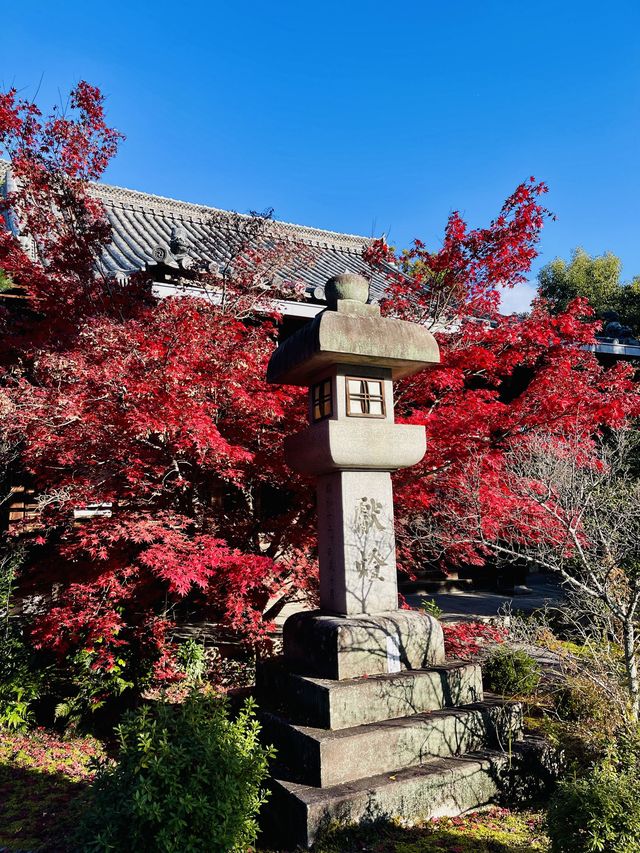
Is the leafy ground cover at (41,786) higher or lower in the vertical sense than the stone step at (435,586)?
lower

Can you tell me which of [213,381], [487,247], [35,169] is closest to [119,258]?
[35,169]

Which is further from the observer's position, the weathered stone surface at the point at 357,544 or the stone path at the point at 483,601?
the stone path at the point at 483,601

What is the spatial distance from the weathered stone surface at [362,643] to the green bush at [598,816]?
1.59 metres

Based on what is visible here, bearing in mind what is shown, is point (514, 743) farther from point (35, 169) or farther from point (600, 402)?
point (35, 169)

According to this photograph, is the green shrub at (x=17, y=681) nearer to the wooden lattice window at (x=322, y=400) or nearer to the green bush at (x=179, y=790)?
the green bush at (x=179, y=790)

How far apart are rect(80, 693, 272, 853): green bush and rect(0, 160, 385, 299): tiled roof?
8049 mm

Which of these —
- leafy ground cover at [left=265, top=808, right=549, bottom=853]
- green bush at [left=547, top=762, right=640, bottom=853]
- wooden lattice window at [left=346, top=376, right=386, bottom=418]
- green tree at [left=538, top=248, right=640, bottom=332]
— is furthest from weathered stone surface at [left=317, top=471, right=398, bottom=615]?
green tree at [left=538, top=248, right=640, bottom=332]

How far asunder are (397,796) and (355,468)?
2.43 m

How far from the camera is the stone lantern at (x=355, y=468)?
448 cm

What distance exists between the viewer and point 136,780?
298 centimetres

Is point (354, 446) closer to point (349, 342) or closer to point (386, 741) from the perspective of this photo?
point (349, 342)

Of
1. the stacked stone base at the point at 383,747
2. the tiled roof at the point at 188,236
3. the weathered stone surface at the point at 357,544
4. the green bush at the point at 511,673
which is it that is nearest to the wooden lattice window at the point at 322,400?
the weathered stone surface at the point at 357,544

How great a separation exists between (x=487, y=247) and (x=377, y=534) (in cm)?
345

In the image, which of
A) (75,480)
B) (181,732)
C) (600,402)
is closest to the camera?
(181,732)
